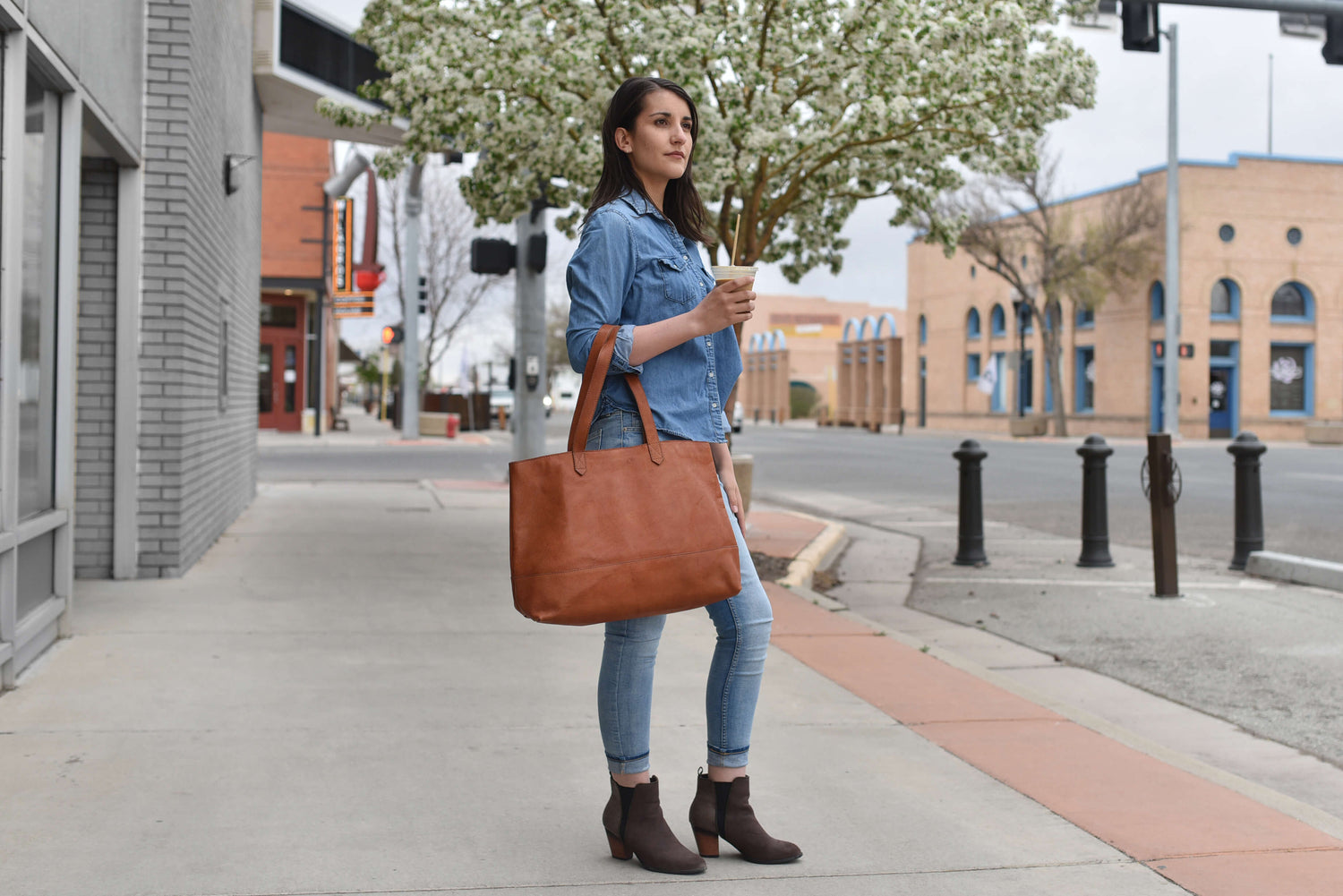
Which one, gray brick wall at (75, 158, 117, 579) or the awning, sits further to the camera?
the awning

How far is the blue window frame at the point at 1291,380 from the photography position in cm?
4316

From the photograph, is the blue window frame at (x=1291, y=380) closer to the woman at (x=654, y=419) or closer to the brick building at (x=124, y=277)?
the brick building at (x=124, y=277)

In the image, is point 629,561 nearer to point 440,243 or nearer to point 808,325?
point 440,243

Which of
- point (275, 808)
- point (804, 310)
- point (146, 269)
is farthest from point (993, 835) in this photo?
point (804, 310)

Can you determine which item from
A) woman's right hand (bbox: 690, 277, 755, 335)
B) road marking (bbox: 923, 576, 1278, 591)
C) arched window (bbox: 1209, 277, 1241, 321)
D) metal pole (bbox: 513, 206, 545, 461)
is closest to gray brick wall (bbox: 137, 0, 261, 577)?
road marking (bbox: 923, 576, 1278, 591)

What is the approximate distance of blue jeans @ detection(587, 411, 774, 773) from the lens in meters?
3.23

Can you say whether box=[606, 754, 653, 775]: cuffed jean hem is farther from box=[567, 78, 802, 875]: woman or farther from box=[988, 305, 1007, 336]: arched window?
box=[988, 305, 1007, 336]: arched window

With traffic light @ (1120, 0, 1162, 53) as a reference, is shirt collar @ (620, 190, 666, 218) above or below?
below

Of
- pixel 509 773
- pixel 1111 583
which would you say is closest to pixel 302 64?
pixel 1111 583

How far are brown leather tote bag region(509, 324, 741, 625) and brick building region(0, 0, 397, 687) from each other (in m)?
2.82

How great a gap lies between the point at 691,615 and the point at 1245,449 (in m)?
4.69

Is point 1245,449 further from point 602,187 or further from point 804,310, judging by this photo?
point 804,310

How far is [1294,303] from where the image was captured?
143ft

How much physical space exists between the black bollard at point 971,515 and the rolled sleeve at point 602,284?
24.1ft
